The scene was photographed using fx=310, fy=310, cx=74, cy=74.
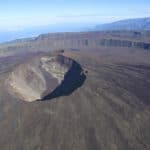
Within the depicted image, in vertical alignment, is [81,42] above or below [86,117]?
below

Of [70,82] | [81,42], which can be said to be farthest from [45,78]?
[81,42]

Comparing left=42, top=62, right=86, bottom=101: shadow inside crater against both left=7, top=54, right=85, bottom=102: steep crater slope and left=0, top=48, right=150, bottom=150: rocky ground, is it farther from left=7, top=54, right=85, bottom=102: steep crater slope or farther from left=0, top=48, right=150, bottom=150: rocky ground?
left=0, top=48, right=150, bottom=150: rocky ground

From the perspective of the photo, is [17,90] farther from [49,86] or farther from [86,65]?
[86,65]

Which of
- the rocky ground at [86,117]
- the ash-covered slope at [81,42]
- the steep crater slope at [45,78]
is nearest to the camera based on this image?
the rocky ground at [86,117]

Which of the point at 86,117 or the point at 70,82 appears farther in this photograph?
the point at 70,82

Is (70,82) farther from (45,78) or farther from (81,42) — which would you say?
(81,42)

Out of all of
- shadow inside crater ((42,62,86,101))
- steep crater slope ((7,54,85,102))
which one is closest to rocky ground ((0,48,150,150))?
shadow inside crater ((42,62,86,101))

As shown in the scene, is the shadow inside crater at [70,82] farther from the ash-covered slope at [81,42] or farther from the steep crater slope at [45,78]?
the ash-covered slope at [81,42]

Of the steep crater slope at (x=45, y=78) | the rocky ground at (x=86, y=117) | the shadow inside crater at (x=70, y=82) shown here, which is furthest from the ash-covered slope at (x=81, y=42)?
the rocky ground at (x=86, y=117)
